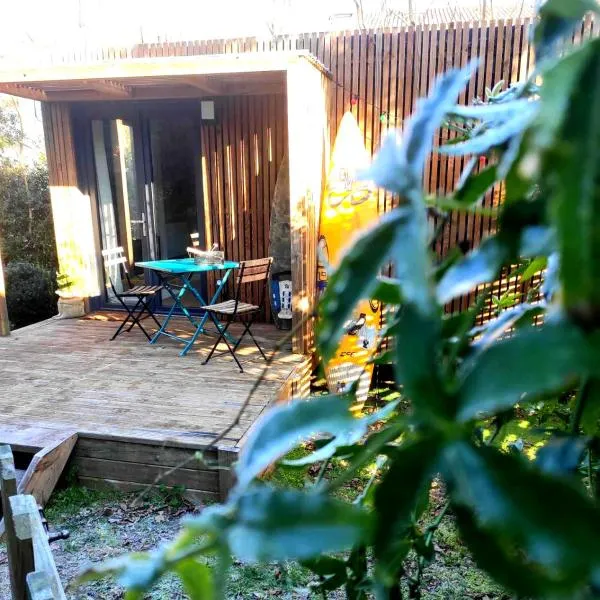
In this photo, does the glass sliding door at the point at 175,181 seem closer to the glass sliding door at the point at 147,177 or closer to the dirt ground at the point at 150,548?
the glass sliding door at the point at 147,177

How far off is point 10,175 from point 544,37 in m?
9.96

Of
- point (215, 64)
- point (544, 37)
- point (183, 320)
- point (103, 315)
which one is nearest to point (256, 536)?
point (544, 37)

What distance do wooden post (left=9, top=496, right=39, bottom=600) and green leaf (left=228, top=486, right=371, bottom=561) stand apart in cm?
Result: 181

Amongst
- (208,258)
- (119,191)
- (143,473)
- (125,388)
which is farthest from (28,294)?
(143,473)

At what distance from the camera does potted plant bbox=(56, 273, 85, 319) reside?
6547mm

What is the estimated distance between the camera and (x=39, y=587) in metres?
1.49

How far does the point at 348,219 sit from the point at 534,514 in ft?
16.0

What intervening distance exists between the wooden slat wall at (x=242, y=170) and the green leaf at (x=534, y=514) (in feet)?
19.9

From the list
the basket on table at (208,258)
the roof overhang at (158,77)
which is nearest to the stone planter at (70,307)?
the basket on table at (208,258)

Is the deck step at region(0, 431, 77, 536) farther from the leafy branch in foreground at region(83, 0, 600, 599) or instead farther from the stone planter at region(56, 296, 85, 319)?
the stone planter at region(56, 296, 85, 319)

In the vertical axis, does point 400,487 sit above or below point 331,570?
above

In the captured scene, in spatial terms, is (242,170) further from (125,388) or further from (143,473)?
(143,473)

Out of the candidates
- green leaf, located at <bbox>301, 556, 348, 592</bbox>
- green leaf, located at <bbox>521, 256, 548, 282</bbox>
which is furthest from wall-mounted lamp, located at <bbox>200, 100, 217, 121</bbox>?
green leaf, located at <bbox>301, 556, 348, 592</bbox>

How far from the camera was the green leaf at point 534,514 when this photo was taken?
0.84ft
